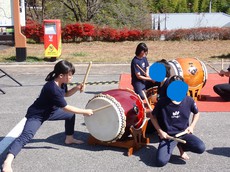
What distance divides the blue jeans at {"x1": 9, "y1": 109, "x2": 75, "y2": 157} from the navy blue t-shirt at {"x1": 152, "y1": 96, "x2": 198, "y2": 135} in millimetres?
1263

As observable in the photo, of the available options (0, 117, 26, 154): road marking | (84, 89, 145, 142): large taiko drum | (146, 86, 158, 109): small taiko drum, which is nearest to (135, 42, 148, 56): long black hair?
(146, 86, 158, 109): small taiko drum

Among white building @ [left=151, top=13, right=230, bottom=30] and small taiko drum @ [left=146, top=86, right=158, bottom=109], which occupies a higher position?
white building @ [left=151, top=13, right=230, bottom=30]

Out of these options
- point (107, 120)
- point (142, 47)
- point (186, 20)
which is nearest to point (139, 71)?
point (142, 47)

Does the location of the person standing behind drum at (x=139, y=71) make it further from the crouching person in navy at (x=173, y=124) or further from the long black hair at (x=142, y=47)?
the crouching person in navy at (x=173, y=124)

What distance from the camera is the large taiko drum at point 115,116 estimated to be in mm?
4414

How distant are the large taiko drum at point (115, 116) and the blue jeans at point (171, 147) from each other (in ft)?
1.75

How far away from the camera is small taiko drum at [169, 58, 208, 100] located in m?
6.80

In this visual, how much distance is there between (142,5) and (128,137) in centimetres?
2455

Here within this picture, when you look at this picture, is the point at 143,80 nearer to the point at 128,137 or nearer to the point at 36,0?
the point at 128,137

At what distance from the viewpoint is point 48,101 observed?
4418 millimetres

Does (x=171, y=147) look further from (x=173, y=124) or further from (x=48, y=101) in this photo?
(x=48, y=101)

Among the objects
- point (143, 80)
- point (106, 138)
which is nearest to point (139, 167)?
point (106, 138)

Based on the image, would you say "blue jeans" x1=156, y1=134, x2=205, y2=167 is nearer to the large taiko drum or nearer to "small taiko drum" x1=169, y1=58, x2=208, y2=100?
the large taiko drum

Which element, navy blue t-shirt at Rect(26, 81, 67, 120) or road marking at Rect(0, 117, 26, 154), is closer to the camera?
navy blue t-shirt at Rect(26, 81, 67, 120)
